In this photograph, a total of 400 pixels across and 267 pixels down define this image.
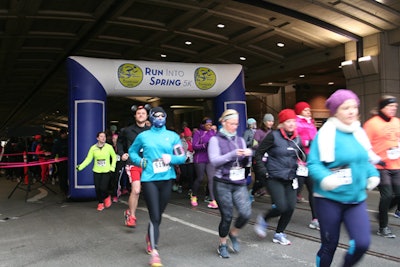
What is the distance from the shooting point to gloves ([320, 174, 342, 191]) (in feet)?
10.4

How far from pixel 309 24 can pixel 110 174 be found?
9827 mm

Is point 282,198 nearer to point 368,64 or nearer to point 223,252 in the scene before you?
point 223,252

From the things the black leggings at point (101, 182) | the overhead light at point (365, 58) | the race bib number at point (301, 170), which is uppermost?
the overhead light at point (365, 58)

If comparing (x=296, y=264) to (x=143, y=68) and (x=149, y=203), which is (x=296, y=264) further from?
(x=143, y=68)

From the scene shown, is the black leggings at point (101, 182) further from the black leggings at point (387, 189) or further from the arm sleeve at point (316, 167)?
the arm sleeve at point (316, 167)

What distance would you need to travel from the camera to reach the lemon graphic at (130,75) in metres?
10.7

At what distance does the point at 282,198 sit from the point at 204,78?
6927 millimetres

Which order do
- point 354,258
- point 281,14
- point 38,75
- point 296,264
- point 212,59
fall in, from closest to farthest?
point 354,258 < point 296,264 < point 281,14 < point 212,59 < point 38,75

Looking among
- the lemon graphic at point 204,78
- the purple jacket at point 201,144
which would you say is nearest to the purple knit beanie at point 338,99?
the purple jacket at point 201,144

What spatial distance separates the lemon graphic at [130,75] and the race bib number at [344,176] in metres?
8.27

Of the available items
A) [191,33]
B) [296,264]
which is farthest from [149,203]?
[191,33]

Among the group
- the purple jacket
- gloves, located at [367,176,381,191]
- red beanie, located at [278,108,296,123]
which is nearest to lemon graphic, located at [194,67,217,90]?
the purple jacket

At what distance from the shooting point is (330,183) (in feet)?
10.4

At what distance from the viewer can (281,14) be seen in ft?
46.9
